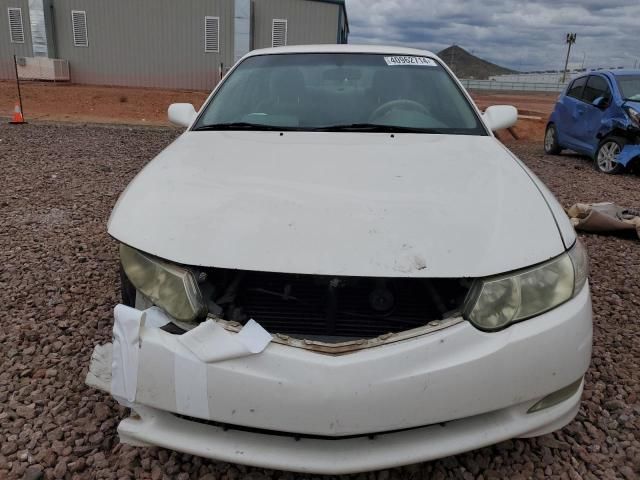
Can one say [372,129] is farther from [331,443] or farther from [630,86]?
[630,86]

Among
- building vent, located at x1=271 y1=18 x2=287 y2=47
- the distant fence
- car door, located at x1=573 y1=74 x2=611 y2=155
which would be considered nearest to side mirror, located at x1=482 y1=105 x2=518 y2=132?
car door, located at x1=573 y1=74 x2=611 y2=155

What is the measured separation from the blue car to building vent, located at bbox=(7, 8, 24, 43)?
886 inches

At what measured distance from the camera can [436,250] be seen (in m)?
1.58

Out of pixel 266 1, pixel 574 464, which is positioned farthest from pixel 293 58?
pixel 266 1

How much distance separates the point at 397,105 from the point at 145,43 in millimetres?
22498

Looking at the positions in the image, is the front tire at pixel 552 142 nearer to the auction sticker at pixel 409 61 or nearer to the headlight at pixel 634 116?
the headlight at pixel 634 116

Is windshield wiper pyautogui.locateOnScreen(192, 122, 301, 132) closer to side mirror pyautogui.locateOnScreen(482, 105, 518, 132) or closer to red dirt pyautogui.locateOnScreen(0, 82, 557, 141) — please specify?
side mirror pyautogui.locateOnScreen(482, 105, 518, 132)

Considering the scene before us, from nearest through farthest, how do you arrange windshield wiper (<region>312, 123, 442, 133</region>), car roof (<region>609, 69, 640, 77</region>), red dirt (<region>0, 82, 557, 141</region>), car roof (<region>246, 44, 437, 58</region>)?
1. windshield wiper (<region>312, 123, 442, 133</region>)
2. car roof (<region>246, 44, 437, 58</region>)
3. car roof (<region>609, 69, 640, 77</region>)
4. red dirt (<region>0, 82, 557, 141</region>)

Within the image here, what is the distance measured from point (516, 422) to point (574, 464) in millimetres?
524

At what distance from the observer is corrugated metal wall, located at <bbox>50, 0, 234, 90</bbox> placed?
22219mm

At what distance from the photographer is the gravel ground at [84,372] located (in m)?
1.87

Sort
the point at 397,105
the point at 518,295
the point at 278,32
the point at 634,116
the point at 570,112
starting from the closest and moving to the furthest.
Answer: the point at 518,295 < the point at 397,105 < the point at 634,116 < the point at 570,112 < the point at 278,32

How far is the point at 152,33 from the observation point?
22.4 metres

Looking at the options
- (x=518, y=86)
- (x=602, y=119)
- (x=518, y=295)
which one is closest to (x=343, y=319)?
(x=518, y=295)
